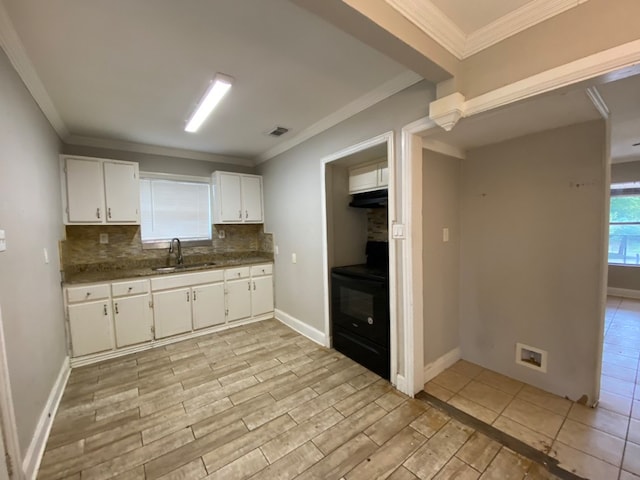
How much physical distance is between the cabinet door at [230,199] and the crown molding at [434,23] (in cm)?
314

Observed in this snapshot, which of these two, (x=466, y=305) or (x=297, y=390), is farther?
(x=466, y=305)

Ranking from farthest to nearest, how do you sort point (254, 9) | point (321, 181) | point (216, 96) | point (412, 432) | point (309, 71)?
point (321, 181)
point (216, 96)
point (309, 71)
point (412, 432)
point (254, 9)

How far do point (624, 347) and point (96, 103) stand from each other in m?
5.87

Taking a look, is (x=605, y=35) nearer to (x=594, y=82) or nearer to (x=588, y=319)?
(x=594, y=82)

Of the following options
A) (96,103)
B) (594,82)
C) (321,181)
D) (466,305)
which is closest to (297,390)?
(466,305)

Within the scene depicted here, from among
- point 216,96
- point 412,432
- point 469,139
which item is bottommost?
point 412,432

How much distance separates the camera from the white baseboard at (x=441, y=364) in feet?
8.01

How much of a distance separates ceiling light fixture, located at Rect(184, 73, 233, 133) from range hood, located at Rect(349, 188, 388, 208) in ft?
5.40

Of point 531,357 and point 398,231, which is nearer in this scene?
point 398,231

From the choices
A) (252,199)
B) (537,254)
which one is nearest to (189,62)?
(252,199)

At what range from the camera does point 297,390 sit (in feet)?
7.55

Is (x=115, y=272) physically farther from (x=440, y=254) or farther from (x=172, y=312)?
(x=440, y=254)

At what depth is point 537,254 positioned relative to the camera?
2289mm

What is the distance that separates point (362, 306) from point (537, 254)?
158 centimetres
